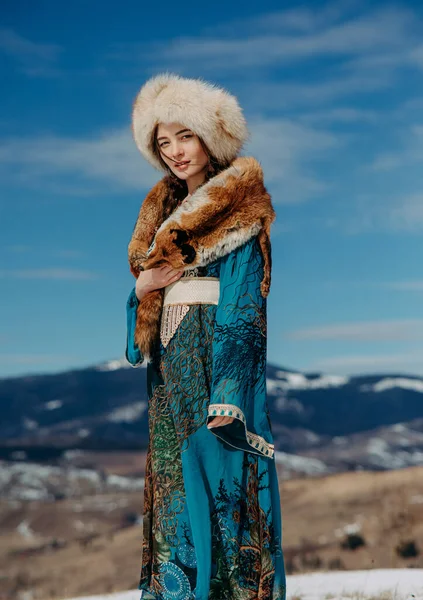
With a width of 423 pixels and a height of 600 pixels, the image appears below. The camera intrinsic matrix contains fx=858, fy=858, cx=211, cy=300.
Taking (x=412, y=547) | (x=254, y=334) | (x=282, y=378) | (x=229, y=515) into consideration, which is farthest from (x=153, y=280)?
(x=282, y=378)

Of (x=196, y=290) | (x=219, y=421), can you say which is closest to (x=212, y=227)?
(x=196, y=290)

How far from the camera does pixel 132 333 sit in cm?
385

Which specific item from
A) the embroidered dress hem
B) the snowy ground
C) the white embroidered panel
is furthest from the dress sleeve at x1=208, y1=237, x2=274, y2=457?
the snowy ground

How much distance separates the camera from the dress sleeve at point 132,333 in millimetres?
3803

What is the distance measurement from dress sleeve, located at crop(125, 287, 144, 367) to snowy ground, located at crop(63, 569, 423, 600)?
8.93 ft

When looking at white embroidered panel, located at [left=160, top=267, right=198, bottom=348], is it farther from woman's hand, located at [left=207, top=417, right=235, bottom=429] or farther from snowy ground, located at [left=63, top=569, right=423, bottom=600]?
snowy ground, located at [left=63, top=569, right=423, bottom=600]

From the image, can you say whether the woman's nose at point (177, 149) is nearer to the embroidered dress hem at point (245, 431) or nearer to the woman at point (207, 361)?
the woman at point (207, 361)

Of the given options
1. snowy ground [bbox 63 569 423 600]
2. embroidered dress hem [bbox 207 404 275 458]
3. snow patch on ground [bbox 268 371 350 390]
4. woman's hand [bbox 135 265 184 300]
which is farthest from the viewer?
snow patch on ground [bbox 268 371 350 390]

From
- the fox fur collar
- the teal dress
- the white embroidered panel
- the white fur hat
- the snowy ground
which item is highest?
the white fur hat

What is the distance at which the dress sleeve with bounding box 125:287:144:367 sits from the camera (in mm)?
3803

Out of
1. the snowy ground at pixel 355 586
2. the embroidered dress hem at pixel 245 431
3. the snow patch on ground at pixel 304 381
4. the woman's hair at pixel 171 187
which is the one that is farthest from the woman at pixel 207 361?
the snow patch on ground at pixel 304 381

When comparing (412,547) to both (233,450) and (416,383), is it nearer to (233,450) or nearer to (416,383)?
(233,450)

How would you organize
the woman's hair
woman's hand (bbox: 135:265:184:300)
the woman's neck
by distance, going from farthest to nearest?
the woman's hair
the woman's neck
woman's hand (bbox: 135:265:184:300)

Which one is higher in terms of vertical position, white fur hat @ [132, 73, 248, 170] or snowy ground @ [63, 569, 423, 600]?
white fur hat @ [132, 73, 248, 170]
